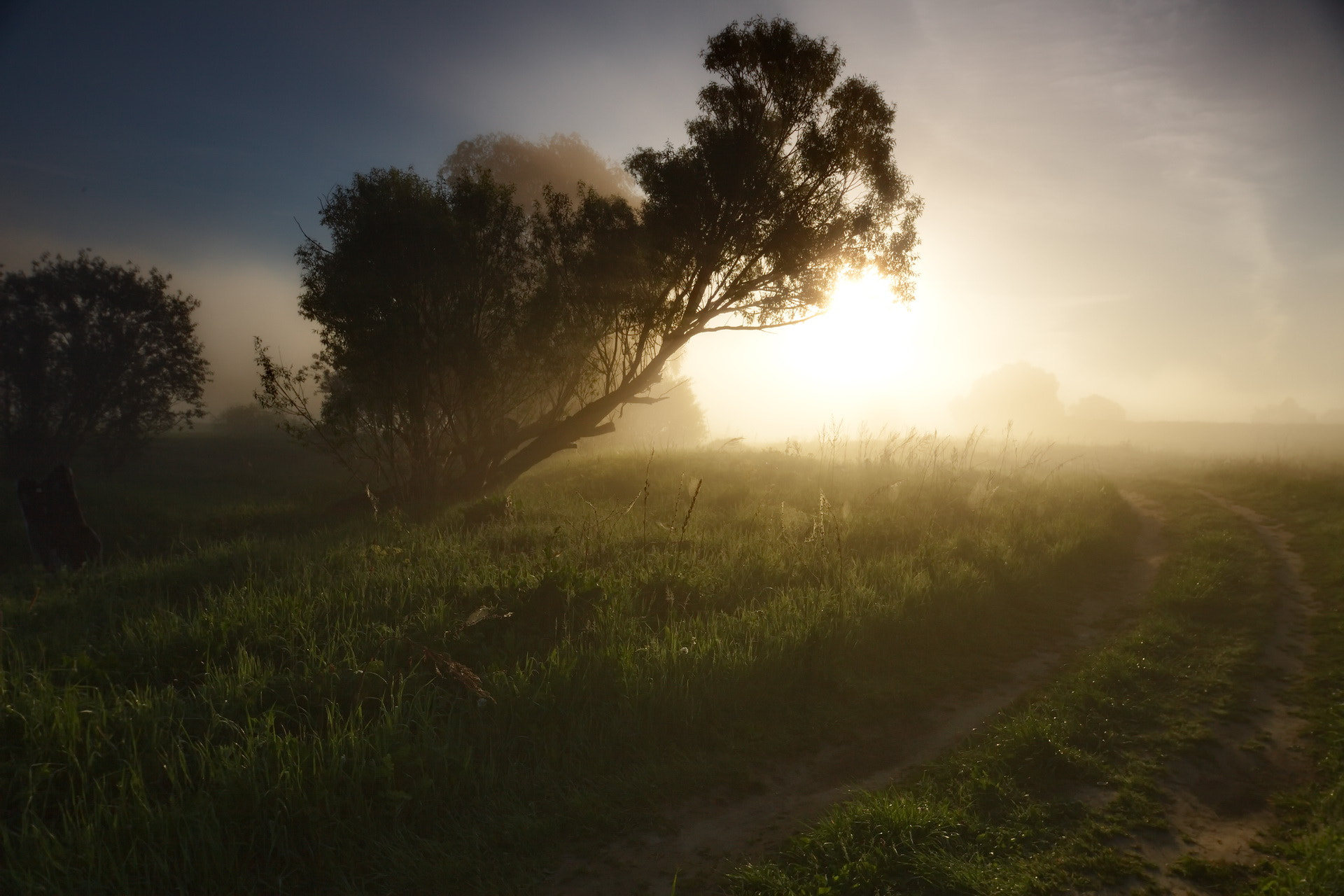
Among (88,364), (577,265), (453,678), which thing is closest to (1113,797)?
(453,678)

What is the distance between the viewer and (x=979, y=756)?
4750mm

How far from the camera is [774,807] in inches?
171

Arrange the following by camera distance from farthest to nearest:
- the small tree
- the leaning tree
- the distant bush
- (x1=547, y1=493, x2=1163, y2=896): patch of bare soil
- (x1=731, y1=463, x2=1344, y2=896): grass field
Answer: the distant bush, the small tree, the leaning tree, (x1=547, y1=493, x2=1163, y2=896): patch of bare soil, (x1=731, y1=463, x2=1344, y2=896): grass field

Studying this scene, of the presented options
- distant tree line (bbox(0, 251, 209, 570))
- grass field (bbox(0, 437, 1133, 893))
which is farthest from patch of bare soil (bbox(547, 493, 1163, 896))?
distant tree line (bbox(0, 251, 209, 570))

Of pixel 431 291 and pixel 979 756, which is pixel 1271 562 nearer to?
pixel 979 756

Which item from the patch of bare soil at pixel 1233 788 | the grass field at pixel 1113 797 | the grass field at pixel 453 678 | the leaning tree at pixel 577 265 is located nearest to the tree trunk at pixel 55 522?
the grass field at pixel 453 678

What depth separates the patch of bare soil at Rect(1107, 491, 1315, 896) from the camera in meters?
3.61

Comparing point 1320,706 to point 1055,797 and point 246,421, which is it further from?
point 246,421

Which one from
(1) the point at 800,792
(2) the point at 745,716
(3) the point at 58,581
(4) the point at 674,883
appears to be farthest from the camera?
(3) the point at 58,581

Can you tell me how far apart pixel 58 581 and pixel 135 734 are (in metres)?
6.96

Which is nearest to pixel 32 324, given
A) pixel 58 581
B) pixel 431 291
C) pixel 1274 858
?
pixel 431 291

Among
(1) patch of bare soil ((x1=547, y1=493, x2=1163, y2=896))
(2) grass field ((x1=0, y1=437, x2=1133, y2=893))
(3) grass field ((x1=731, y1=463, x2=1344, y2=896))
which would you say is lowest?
(1) patch of bare soil ((x1=547, y1=493, x2=1163, y2=896))

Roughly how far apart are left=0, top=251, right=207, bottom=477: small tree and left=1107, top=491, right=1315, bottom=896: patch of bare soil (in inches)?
1044

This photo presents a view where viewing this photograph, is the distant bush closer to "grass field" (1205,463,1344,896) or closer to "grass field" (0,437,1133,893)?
"grass field" (0,437,1133,893)
